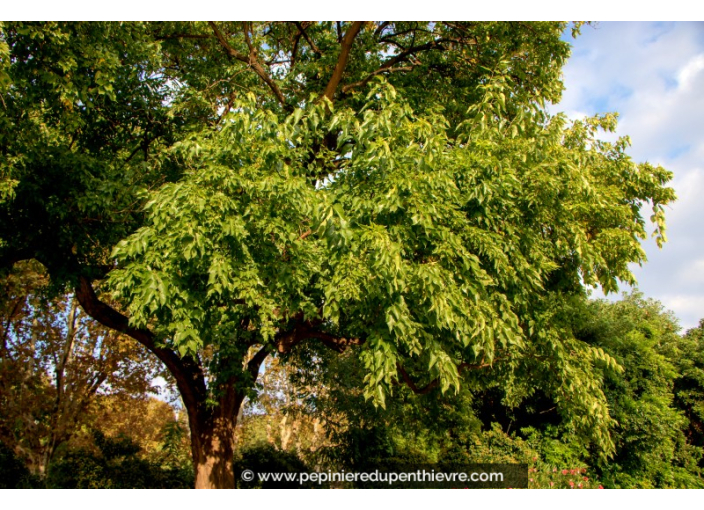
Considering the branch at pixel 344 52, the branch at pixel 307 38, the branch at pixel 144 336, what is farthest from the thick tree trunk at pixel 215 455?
the branch at pixel 307 38

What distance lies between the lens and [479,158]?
578 centimetres

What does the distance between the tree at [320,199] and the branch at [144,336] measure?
0.14 feet

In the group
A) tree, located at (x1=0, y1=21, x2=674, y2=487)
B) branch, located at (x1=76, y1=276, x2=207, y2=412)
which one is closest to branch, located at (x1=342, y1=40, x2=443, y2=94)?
tree, located at (x1=0, y1=21, x2=674, y2=487)

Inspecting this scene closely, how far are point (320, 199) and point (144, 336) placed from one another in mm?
4784

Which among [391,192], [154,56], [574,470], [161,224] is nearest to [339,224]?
[391,192]

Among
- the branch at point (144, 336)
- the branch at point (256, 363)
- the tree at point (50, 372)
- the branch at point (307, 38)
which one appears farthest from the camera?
the tree at point (50, 372)

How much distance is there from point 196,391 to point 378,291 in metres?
5.32

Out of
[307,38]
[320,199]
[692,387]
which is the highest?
[307,38]

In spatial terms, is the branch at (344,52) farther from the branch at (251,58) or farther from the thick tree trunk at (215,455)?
the thick tree trunk at (215,455)

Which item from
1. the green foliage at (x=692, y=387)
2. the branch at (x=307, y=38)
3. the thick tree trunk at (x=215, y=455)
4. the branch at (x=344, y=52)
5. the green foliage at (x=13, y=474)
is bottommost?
the green foliage at (x=13, y=474)

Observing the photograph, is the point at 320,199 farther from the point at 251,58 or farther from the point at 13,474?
the point at 13,474

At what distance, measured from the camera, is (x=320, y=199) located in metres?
5.35

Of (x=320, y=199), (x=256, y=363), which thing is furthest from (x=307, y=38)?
(x=256, y=363)

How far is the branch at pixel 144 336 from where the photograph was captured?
8.39 metres
